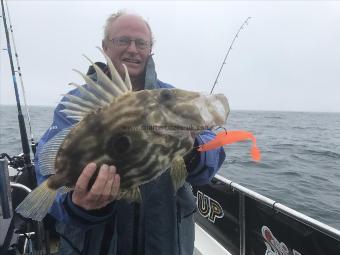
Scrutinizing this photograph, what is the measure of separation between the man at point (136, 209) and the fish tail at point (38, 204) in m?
0.23

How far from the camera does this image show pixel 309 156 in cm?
1614

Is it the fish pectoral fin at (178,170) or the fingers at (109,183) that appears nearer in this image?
the fingers at (109,183)

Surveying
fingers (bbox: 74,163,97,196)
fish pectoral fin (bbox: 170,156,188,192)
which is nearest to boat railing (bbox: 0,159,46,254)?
fingers (bbox: 74,163,97,196)

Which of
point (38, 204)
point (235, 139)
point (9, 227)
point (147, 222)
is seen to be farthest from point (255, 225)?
point (38, 204)

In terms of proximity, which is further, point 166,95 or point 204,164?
point 204,164

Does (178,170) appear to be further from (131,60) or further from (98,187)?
(131,60)

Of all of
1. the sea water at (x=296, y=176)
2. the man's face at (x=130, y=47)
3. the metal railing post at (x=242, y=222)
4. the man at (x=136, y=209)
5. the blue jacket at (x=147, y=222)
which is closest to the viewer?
the man at (x=136, y=209)

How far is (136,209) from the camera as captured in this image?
9.32 feet

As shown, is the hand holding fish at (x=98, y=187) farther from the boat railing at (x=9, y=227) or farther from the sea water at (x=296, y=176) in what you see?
the sea water at (x=296, y=176)

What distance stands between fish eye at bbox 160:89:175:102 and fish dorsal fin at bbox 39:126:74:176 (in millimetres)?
548

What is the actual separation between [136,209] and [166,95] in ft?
3.76

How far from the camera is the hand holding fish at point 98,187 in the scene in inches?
79.0

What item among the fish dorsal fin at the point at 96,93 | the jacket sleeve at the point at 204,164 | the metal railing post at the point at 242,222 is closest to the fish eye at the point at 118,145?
the fish dorsal fin at the point at 96,93

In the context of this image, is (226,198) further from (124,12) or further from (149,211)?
(124,12)
